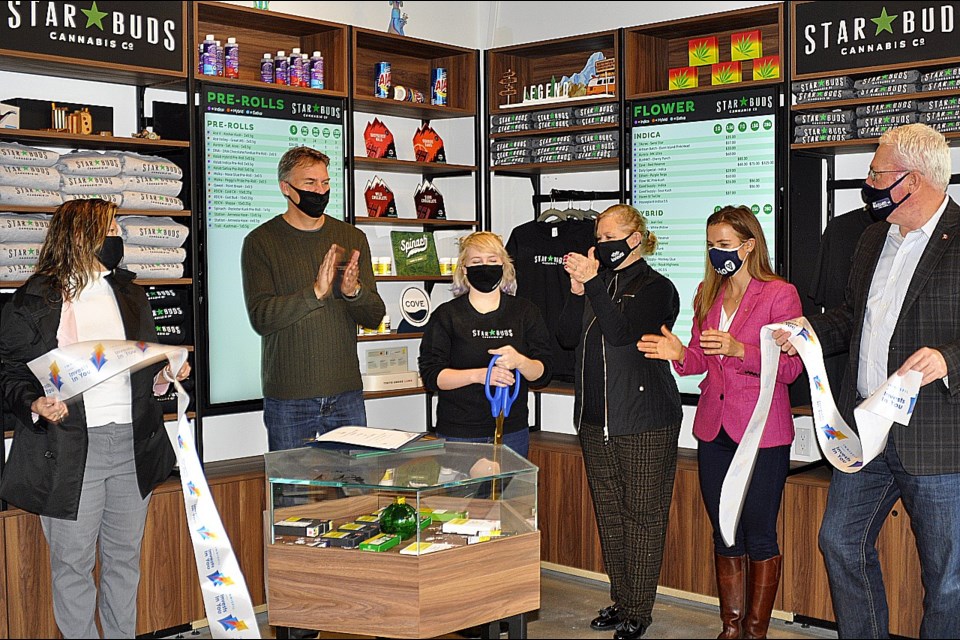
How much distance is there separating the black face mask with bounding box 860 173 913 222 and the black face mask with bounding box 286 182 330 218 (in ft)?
7.28

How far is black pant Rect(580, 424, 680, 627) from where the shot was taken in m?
4.44

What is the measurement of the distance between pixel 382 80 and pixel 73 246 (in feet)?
8.49

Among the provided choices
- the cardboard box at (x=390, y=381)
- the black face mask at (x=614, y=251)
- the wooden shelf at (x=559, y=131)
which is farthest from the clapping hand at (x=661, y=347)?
the cardboard box at (x=390, y=381)

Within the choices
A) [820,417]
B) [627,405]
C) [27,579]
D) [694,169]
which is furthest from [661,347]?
[27,579]

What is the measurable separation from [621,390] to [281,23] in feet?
8.72

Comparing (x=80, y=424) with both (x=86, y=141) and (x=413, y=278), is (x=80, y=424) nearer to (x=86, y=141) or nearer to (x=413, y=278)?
(x=86, y=141)

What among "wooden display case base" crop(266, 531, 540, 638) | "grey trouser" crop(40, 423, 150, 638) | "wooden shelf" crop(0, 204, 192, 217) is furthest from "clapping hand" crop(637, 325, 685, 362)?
"wooden shelf" crop(0, 204, 192, 217)

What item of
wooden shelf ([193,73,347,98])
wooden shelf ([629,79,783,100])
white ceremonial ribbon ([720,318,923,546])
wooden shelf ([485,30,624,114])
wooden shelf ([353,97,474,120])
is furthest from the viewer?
wooden shelf ([485,30,624,114])

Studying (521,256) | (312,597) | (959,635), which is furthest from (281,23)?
(959,635)

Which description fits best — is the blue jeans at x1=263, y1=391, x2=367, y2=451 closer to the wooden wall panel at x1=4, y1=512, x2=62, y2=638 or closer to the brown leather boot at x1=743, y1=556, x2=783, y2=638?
the wooden wall panel at x1=4, y1=512, x2=62, y2=638

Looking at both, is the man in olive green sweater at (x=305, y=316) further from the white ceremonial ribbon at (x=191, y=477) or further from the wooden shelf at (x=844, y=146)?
the wooden shelf at (x=844, y=146)

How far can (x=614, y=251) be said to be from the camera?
438cm

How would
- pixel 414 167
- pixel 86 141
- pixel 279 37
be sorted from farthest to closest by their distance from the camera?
1. pixel 414 167
2. pixel 279 37
3. pixel 86 141

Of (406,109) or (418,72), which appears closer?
(406,109)
